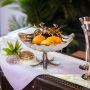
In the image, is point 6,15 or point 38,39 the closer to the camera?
point 38,39

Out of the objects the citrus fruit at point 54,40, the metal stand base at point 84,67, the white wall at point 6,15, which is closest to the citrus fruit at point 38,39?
the citrus fruit at point 54,40

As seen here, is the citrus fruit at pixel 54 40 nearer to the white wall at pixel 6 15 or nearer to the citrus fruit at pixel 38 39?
the citrus fruit at pixel 38 39

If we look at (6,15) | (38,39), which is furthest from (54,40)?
(6,15)

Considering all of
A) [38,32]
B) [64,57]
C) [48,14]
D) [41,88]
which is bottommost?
[41,88]

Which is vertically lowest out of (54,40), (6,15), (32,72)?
(32,72)

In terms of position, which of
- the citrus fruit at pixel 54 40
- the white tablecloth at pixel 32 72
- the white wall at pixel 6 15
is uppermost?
the white wall at pixel 6 15

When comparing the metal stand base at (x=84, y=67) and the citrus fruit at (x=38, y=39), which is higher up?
the citrus fruit at (x=38, y=39)

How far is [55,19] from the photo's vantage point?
103 inches

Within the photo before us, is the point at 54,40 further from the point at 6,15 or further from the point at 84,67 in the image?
the point at 6,15

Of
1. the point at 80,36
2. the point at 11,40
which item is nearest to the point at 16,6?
the point at 80,36

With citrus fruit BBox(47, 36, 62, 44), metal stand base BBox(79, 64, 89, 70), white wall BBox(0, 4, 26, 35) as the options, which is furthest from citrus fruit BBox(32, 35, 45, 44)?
white wall BBox(0, 4, 26, 35)

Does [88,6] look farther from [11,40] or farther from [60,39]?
[60,39]

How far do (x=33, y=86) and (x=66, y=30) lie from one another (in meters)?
1.51

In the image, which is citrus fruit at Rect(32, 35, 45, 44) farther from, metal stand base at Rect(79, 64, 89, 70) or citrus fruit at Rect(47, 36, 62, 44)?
metal stand base at Rect(79, 64, 89, 70)
